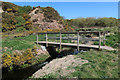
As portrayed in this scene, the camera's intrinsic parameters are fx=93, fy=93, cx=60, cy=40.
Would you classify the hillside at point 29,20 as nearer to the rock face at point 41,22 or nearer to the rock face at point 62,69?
the rock face at point 41,22

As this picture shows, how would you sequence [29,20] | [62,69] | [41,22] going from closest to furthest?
1. [62,69]
2. [29,20]
3. [41,22]

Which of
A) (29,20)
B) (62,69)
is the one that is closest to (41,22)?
(29,20)

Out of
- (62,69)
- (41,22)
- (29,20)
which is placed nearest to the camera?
(62,69)

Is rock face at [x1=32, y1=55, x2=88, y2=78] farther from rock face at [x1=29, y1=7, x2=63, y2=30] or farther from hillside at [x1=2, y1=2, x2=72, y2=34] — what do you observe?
rock face at [x1=29, y1=7, x2=63, y2=30]

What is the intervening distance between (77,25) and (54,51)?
27542 mm

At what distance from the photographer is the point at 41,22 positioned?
33.6 m

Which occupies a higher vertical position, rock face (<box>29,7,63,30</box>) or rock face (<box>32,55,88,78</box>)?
rock face (<box>29,7,63,30</box>)

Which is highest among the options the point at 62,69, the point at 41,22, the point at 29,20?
the point at 29,20

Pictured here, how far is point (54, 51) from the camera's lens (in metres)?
15.6

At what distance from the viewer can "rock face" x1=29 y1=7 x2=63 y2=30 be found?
107ft

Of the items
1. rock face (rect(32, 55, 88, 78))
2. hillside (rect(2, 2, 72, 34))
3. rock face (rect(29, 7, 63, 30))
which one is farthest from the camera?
rock face (rect(29, 7, 63, 30))

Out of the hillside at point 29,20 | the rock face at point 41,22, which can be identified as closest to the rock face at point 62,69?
the hillside at point 29,20

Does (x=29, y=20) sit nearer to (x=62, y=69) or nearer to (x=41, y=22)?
(x=41, y=22)

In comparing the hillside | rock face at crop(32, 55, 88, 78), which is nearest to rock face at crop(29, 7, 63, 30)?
the hillside
